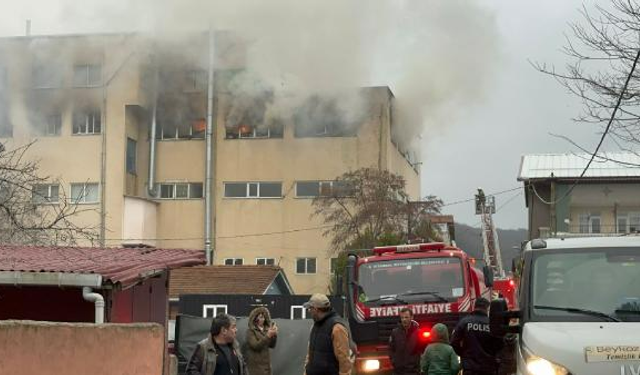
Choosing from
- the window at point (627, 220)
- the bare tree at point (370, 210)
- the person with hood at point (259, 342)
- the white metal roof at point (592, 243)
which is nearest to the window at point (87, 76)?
the bare tree at point (370, 210)

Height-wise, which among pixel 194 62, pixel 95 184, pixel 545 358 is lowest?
pixel 545 358

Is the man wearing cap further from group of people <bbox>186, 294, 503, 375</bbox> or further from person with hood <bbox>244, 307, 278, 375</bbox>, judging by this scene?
person with hood <bbox>244, 307, 278, 375</bbox>

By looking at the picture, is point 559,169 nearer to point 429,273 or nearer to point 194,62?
point 194,62

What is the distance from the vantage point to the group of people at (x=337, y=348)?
789 centimetres

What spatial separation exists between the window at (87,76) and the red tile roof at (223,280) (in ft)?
50.2

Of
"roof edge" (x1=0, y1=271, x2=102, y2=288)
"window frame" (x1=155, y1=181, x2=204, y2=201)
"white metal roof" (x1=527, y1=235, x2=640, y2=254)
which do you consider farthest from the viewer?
"window frame" (x1=155, y1=181, x2=204, y2=201)

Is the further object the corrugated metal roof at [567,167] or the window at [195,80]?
the window at [195,80]

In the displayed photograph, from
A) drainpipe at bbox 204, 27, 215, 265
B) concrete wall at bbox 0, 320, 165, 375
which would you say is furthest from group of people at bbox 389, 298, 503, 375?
drainpipe at bbox 204, 27, 215, 265

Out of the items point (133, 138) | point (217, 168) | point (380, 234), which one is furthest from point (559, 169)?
point (133, 138)

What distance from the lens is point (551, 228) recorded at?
38.2m

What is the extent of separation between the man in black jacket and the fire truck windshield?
4.17m

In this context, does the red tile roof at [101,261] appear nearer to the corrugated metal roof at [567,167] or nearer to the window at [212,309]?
the window at [212,309]

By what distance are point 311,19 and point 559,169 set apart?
1403cm

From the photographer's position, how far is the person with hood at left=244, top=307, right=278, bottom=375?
10820mm
